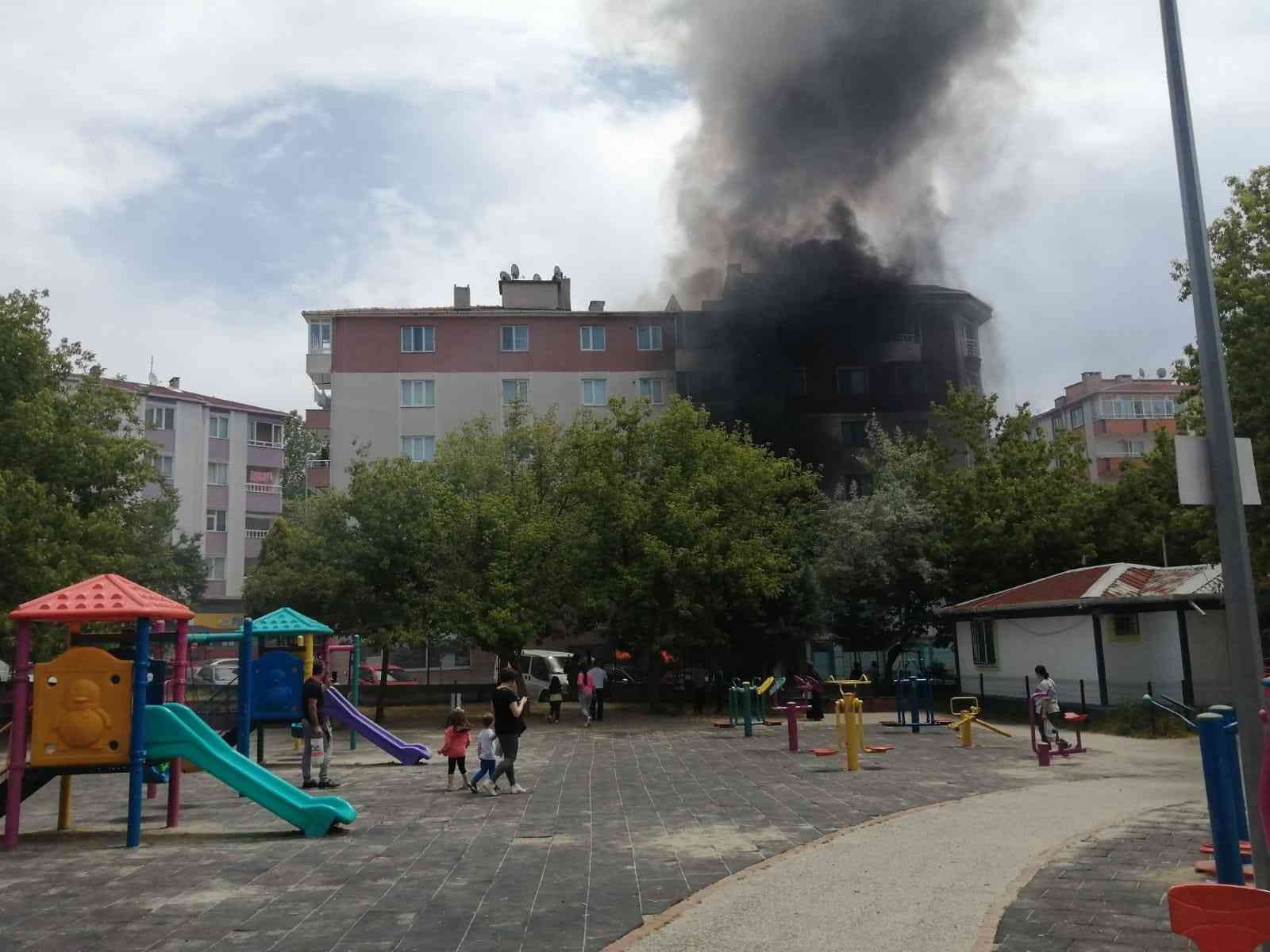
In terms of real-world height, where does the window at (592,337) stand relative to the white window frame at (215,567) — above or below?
above

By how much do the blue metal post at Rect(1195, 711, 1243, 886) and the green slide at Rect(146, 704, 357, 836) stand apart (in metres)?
8.11

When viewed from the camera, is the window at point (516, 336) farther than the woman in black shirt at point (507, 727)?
Yes

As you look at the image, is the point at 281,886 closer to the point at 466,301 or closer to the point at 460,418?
the point at 460,418

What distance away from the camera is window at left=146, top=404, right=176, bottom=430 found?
57938 millimetres

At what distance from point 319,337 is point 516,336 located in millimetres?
9965

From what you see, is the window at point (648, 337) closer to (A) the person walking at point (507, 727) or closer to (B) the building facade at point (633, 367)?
(B) the building facade at point (633, 367)

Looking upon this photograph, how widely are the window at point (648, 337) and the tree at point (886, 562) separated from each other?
709 inches

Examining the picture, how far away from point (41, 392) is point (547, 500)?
15369mm

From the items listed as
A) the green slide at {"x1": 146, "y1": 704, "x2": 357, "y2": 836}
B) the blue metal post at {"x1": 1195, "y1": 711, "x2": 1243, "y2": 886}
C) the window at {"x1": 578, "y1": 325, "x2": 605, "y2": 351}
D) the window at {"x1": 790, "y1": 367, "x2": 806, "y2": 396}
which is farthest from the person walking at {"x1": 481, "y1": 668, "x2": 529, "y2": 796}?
the window at {"x1": 790, "y1": 367, "x2": 806, "y2": 396}

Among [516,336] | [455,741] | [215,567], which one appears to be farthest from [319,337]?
[455,741]

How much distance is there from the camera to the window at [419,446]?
52.8 metres

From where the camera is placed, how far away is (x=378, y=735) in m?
19.5

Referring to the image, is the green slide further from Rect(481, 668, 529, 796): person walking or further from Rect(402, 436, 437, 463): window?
Rect(402, 436, 437, 463): window

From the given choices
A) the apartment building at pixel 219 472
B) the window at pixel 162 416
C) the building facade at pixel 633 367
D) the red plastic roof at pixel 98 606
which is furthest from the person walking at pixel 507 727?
the window at pixel 162 416
